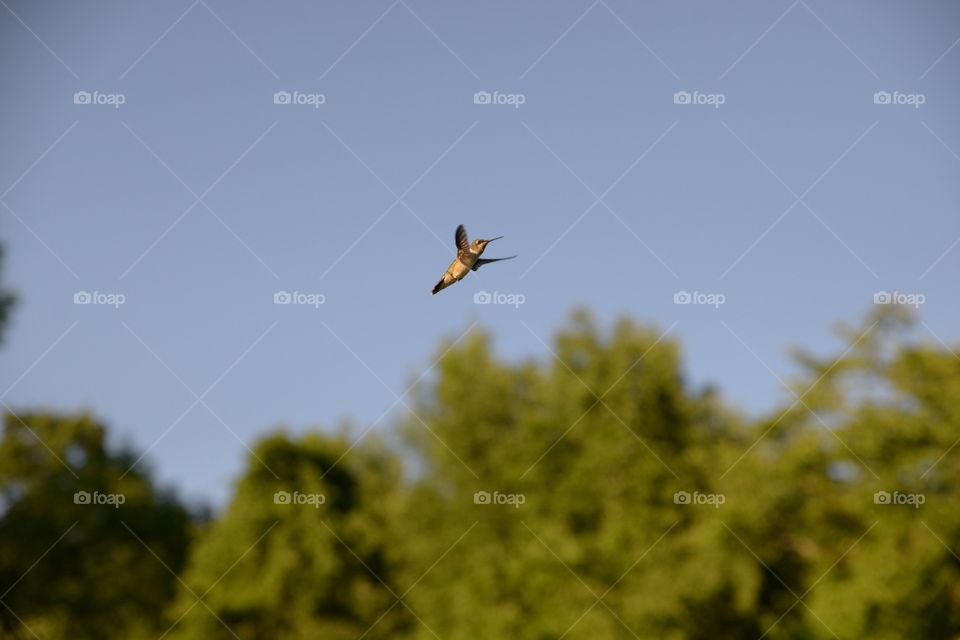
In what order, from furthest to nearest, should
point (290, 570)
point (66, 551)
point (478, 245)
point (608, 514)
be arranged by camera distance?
point (66, 551), point (290, 570), point (608, 514), point (478, 245)

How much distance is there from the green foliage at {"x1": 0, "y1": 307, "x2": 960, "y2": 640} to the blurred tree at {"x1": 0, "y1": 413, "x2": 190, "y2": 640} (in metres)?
6.50

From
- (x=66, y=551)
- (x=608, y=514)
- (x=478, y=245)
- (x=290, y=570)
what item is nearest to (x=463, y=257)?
(x=478, y=245)

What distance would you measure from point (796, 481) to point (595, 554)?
7.98 meters

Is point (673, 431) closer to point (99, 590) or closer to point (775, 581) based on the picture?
point (775, 581)

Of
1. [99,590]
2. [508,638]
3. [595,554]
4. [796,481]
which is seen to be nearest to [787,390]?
[796,481]

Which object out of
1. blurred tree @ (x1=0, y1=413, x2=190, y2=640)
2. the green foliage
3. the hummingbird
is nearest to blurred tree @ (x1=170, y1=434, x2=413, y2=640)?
the green foliage

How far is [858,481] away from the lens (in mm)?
34156

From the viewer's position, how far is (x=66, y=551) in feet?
169

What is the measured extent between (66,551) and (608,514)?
1274 inches

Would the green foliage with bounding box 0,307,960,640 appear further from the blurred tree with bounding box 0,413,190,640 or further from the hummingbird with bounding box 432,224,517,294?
the hummingbird with bounding box 432,224,517,294

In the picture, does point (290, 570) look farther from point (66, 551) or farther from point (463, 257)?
point (463, 257)

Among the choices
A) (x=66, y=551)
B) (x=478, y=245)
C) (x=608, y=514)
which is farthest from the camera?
(x=66, y=551)

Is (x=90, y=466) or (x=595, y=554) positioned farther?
(x=90, y=466)

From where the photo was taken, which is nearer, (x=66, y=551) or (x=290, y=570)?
(x=290, y=570)
